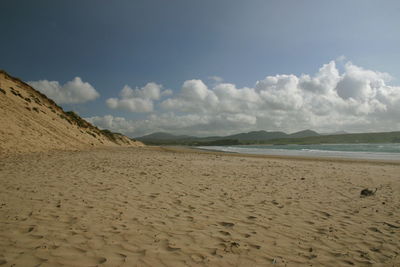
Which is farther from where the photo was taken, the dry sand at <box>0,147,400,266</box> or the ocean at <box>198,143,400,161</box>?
the ocean at <box>198,143,400,161</box>

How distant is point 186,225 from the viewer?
212 inches

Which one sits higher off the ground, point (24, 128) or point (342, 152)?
point (24, 128)

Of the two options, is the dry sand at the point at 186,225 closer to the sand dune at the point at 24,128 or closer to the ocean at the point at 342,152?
the sand dune at the point at 24,128

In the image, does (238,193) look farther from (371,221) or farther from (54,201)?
(54,201)

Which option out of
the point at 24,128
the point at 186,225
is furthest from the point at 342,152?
the point at 24,128

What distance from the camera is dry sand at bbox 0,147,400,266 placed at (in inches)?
157

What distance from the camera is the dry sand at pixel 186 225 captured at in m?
3.99

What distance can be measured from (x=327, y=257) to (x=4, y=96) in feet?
125

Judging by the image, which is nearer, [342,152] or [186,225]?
[186,225]

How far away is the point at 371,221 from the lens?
6223 millimetres

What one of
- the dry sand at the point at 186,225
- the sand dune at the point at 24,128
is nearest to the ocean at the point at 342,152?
the dry sand at the point at 186,225

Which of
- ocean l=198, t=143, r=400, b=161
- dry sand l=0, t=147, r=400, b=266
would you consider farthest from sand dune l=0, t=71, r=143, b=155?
ocean l=198, t=143, r=400, b=161

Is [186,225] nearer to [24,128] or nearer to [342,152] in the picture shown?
[24,128]

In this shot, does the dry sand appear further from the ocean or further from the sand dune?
the ocean
